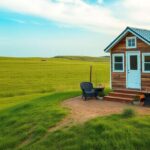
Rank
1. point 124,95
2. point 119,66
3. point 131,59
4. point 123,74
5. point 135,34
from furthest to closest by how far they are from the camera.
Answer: point 119,66, point 123,74, point 131,59, point 135,34, point 124,95

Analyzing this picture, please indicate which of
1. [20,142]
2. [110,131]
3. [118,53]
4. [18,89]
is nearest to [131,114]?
[110,131]

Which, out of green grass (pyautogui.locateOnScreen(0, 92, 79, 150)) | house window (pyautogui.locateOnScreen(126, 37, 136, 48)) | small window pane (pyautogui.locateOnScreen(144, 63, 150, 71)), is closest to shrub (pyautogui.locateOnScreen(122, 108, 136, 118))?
green grass (pyautogui.locateOnScreen(0, 92, 79, 150))

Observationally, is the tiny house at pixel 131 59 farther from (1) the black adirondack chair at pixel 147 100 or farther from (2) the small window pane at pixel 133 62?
(1) the black adirondack chair at pixel 147 100

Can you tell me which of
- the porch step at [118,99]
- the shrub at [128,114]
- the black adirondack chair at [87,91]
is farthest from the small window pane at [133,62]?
the shrub at [128,114]

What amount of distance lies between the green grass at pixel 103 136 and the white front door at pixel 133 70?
6.37m

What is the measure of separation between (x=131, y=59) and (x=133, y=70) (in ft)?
2.42

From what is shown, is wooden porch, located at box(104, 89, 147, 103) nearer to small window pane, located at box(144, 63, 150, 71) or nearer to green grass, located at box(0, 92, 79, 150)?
small window pane, located at box(144, 63, 150, 71)

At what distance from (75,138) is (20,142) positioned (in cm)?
242

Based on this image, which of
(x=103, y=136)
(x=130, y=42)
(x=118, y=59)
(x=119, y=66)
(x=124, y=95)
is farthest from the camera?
(x=118, y=59)

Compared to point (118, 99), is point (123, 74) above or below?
above

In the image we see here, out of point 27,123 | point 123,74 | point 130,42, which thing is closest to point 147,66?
point 123,74

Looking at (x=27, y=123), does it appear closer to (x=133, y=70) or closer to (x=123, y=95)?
(x=123, y=95)

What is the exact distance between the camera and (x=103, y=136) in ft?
33.4

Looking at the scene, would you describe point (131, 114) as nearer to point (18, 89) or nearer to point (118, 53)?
point (118, 53)
